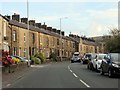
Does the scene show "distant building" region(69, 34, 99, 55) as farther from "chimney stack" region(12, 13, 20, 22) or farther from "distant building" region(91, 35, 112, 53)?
"chimney stack" region(12, 13, 20, 22)

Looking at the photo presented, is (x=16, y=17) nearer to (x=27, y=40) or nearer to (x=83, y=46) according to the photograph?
(x=27, y=40)

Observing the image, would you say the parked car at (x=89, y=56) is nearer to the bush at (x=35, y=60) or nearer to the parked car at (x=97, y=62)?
the parked car at (x=97, y=62)

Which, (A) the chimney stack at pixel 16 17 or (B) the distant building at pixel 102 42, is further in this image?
(B) the distant building at pixel 102 42

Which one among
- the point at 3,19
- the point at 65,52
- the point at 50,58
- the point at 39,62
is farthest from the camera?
the point at 65,52

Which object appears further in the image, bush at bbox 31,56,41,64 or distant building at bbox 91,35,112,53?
distant building at bbox 91,35,112,53

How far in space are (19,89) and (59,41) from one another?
75.5 meters

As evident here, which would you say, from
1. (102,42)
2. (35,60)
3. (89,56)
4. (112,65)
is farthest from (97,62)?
(102,42)

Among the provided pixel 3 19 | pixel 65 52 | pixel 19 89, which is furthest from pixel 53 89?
pixel 65 52

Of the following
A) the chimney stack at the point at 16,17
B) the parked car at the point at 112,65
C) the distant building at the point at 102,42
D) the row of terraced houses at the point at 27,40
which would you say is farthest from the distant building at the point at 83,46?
the parked car at the point at 112,65

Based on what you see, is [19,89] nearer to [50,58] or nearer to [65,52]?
[50,58]

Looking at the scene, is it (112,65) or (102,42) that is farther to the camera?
(102,42)

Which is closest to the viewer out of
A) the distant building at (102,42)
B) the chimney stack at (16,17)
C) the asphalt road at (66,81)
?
the asphalt road at (66,81)

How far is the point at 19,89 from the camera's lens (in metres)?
16.2

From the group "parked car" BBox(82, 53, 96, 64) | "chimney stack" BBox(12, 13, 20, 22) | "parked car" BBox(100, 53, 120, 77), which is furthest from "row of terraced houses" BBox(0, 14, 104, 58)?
"parked car" BBox(100, 53, 120, 77)
